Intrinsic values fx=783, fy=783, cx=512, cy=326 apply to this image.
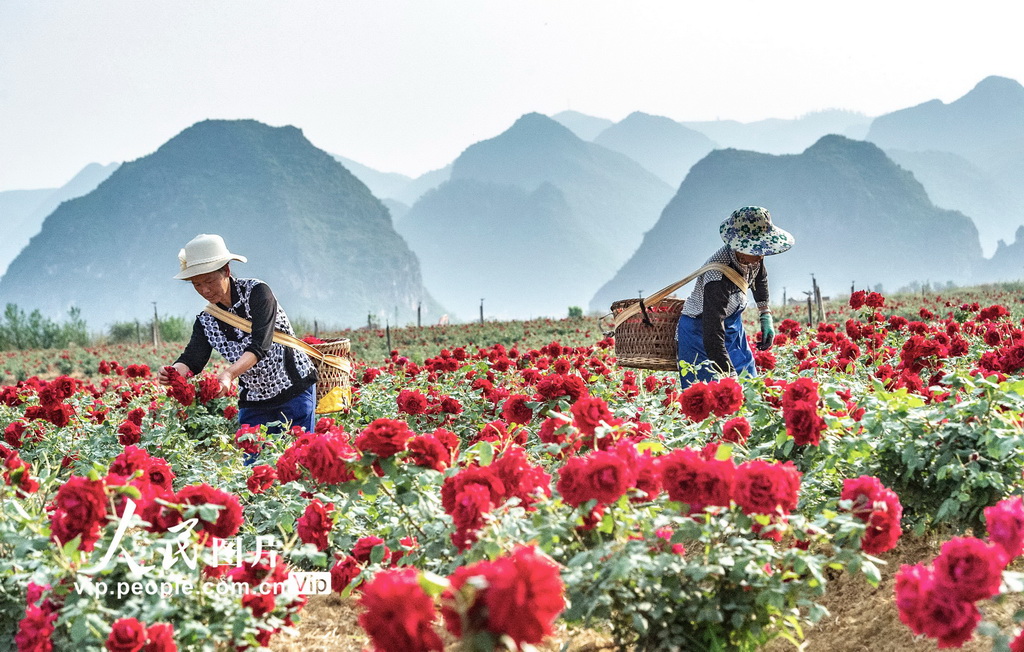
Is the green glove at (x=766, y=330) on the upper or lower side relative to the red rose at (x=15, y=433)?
upper

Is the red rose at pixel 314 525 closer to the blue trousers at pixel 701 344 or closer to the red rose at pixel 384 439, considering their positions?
the red rose at pixel 384 439

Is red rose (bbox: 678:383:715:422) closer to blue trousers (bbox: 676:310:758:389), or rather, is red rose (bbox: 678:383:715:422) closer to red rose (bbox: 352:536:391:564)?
red rose (bbox: 352:536:391:564)

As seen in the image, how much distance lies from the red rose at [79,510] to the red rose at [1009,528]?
6.43 feet

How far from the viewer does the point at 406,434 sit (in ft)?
6.83

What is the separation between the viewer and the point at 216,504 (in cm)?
200

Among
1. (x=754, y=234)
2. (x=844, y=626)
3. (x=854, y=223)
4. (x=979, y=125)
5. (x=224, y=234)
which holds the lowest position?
(x=844, y=626)

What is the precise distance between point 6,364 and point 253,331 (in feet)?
53.1

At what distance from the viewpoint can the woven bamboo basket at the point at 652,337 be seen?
14.8ft

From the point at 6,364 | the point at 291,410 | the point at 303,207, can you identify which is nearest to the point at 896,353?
the point at 291,410

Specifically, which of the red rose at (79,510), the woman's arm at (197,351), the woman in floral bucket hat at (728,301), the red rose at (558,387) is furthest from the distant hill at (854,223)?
the red rose at (79,510)

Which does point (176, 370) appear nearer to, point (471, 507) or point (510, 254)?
point (471, 507)

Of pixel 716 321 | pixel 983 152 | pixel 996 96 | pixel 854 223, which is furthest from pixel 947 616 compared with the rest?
pixel 996 96

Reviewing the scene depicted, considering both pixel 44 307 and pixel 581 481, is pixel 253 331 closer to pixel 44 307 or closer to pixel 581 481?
pixel 581 481

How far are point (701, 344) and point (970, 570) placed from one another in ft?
9.67
